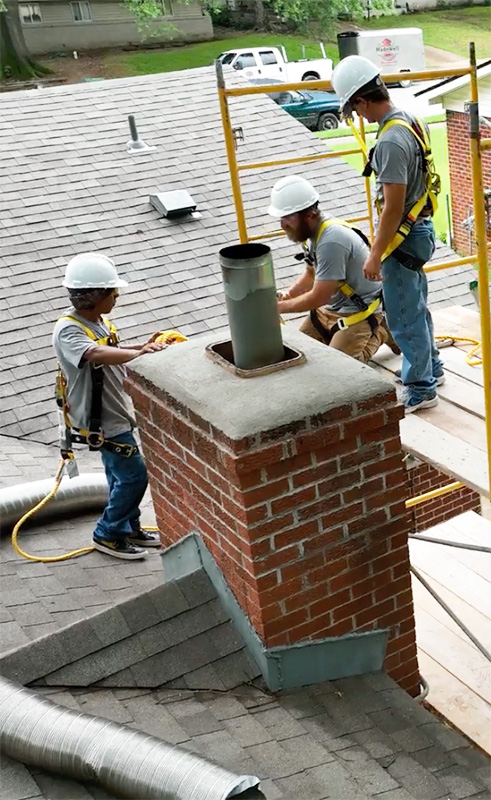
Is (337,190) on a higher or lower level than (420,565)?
higher

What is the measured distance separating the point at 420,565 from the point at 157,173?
7857 millimetres

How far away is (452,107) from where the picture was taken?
783 inches

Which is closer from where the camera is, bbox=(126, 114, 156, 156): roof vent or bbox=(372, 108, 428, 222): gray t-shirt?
bbox=(372, 108, 428, 222): gray t-shirt

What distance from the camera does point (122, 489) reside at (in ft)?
17.5

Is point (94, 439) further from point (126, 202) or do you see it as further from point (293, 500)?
point (126, 202)

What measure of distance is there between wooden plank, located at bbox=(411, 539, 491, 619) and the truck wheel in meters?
26.6

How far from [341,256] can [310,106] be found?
26994 millimetres

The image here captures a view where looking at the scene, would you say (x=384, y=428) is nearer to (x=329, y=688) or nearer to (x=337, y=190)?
(x=329, y=688)

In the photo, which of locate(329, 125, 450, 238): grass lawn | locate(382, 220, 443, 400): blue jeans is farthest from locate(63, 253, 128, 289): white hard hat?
locate(329, 125, 450, 238): grass lawn

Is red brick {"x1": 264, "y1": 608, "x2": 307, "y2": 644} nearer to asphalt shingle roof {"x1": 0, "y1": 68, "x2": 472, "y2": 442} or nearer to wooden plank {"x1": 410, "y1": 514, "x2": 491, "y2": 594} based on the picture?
wooden plank {"x1": 410, "y1": 514, "x2": 491, "y2": 594}

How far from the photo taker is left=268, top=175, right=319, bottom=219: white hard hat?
4816 mm

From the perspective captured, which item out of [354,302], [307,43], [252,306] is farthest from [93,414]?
[307,43]

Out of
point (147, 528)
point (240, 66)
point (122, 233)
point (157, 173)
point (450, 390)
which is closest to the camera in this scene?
point (450, 390)

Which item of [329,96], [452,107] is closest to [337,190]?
[452,107]
